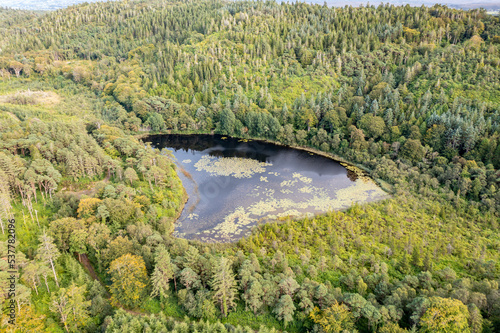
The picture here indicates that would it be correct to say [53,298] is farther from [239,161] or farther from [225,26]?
[225,26]

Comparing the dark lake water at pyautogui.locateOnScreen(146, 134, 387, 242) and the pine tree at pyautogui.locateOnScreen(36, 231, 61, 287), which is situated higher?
the pine tree at pyautogui.locateOnScreen(36, 231, 61, 287)

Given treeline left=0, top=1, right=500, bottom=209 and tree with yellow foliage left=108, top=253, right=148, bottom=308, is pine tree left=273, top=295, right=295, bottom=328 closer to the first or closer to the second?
tree with yellow foliage left=108, top=253, right=148, bottom=308

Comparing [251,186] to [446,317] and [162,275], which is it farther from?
[446,317]

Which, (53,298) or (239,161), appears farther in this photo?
(239,161)

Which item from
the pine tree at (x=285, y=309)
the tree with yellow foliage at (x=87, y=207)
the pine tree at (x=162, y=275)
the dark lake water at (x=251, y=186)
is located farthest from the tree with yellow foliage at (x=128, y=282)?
the dark lake water at (x=251, y=186)

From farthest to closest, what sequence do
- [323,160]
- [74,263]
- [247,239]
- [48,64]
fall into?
[48,64]
[323,160]
[247,239]
[74,263]

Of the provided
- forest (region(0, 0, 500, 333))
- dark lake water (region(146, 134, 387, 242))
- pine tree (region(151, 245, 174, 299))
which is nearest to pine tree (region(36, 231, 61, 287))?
forest (region(0, 0, 500, 333))

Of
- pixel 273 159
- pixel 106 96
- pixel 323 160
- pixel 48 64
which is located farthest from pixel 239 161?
pixel 48 64
